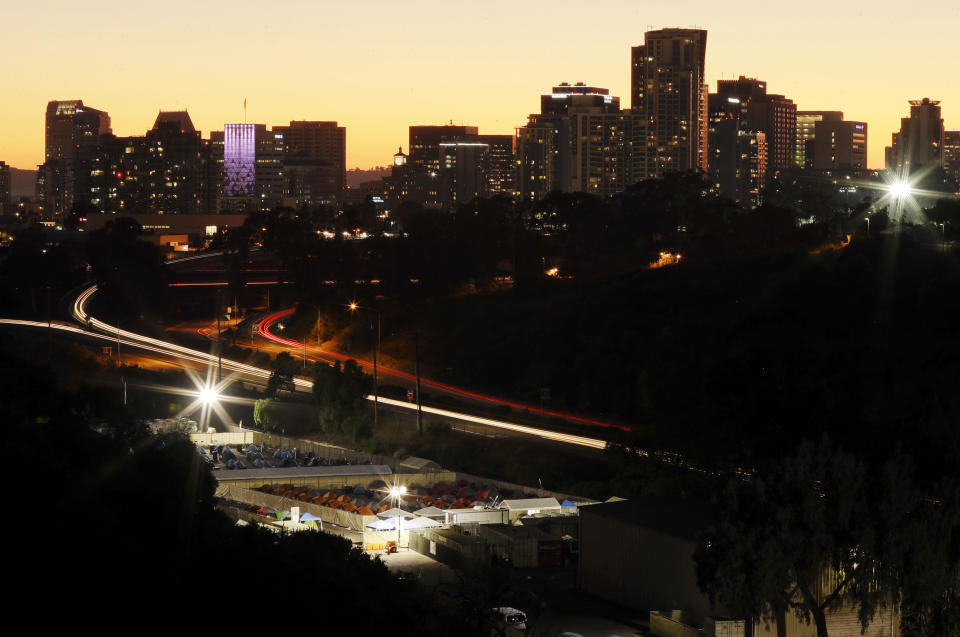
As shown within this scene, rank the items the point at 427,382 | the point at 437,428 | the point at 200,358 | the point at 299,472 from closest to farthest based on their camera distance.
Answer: the point at 299,472
the point at 437,428
the point at 427,382
the point at 200,358

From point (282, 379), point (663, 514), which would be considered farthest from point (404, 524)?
point (282, 379)

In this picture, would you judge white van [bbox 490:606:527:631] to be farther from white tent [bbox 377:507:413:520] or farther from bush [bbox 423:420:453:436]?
bush [bbox 423:420:453:436]

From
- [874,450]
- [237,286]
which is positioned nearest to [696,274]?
[237,286]

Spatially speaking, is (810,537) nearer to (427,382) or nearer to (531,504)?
(531,504)

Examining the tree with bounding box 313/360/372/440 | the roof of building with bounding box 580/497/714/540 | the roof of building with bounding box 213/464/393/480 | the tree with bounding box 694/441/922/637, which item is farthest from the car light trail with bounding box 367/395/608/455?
the tree with bounding box 694/441/922/637

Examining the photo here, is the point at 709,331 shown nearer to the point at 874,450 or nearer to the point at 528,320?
the point at 528,320

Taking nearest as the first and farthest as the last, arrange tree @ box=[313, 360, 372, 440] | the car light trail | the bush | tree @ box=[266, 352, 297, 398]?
the car light trail < the bush < tree @ box=[313, 360, 372, 440] < tree @ box=[266, 352, 297, 398]
